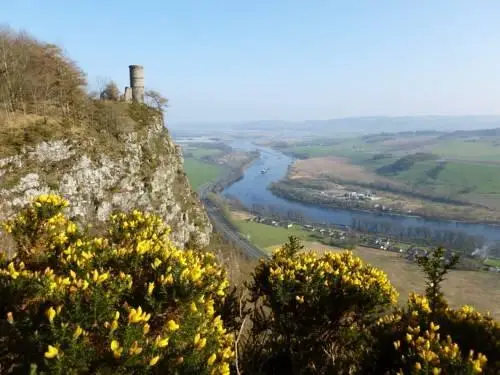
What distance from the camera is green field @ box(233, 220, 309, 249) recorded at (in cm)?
9194

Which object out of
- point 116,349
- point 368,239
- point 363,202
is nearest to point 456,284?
point 368,239

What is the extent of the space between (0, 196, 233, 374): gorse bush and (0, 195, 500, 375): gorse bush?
15mm

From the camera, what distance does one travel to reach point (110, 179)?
36938mm

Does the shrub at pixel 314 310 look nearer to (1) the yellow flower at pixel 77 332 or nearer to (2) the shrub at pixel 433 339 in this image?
(2) the shrub at pixel 433 339

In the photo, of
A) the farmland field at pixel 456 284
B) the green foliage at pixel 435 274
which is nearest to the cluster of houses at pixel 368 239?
the farmland field at pixel 456 284

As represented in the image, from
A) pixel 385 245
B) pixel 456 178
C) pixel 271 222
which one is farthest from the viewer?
pixel 456 178

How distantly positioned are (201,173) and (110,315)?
17379 centimetres

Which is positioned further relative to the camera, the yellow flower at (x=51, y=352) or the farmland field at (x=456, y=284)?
the farmland field at (x=456, y=284)

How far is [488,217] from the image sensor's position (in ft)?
377

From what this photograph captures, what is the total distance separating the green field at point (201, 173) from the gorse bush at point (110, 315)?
140 meters

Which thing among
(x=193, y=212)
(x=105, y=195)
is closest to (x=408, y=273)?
(x=193, y=212)

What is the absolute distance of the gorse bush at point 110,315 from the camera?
13.2 feet

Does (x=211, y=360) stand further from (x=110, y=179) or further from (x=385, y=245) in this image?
(x=385, y=245)

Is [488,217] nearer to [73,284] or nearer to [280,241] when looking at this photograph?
[280,241]
